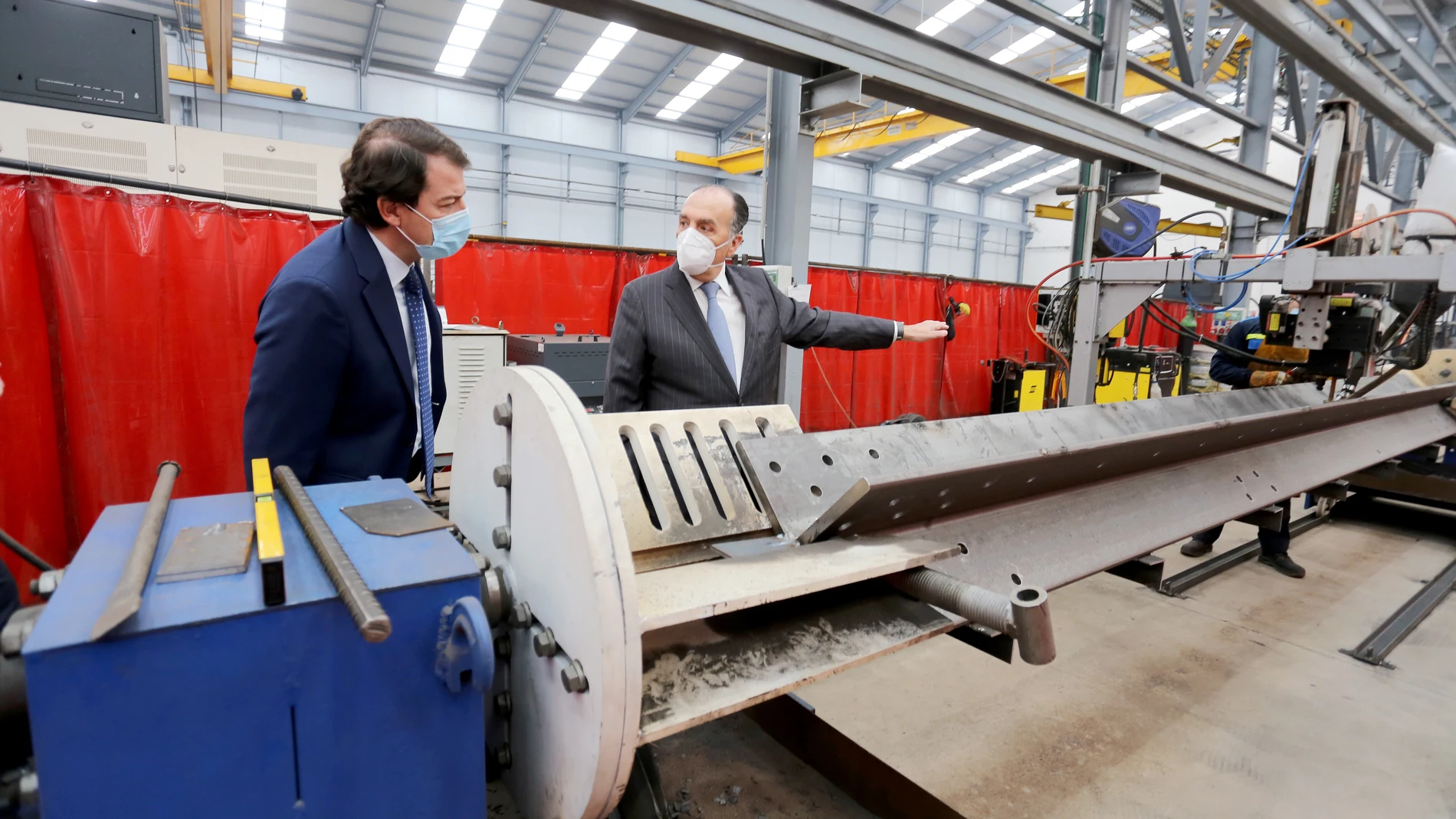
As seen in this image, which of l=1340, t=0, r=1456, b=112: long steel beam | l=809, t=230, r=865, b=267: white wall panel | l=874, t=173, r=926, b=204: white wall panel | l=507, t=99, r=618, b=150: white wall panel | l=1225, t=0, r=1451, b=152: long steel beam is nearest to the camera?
l=1225, t=0, r=1451, b=152: long steel beam

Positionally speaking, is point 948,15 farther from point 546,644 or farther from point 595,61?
point 546,644

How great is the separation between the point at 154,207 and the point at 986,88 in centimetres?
371

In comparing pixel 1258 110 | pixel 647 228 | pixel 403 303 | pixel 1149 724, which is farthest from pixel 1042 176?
pixel 403 303

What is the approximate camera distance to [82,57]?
259 centimetres

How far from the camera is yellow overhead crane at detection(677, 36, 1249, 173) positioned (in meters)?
7.00

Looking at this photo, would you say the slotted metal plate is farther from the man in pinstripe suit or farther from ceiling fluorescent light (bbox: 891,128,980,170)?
ceiling fluorescent light (bbox: 891,128,980,170)

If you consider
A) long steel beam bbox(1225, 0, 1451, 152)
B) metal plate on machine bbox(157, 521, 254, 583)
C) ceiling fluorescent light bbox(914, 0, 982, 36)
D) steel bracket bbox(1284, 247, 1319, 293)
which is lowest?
metal plate on machine bbox(157, 521, 254, 583)

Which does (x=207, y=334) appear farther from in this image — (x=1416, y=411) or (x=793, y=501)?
(x=1416, y=411)

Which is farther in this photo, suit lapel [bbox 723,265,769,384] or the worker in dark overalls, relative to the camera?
the worker in dark overalls

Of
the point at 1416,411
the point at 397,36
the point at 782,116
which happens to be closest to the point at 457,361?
the point at 782,116

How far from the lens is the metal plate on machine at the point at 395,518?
0.81 meters

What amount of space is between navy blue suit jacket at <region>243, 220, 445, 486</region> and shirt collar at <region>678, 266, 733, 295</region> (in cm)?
78

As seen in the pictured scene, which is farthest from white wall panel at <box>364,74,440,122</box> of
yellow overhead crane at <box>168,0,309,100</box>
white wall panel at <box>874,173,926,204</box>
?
white wall panel at <box>874,173,926,204</box>

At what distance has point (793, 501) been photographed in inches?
43.5
